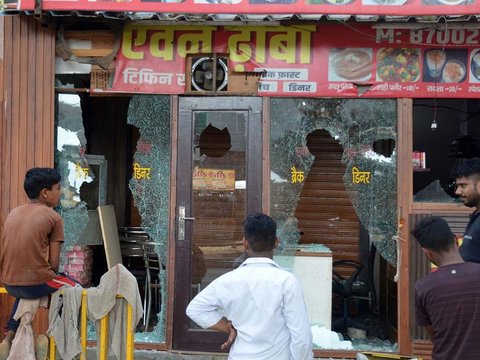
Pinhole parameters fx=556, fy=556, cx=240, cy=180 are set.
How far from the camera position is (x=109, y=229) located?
650 cm

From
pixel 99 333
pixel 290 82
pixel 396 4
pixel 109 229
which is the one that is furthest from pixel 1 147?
pixel 396 4

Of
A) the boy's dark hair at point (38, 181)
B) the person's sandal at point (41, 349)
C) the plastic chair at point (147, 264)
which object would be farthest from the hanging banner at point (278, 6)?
the person's sandal at point (41, 349)

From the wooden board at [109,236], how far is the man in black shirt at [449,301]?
430 centimetres

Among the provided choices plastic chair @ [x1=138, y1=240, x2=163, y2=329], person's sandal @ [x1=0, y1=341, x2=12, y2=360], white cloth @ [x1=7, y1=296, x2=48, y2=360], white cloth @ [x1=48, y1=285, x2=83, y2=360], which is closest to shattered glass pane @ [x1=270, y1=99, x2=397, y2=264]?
plastic chair @ [x1=138, y1=240, x2=163, y2=329]

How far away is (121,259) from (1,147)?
203 cm

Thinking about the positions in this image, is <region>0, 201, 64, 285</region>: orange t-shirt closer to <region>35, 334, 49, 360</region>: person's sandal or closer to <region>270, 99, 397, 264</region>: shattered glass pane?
<region>35, 334, 49, 360</region>: person's sandal

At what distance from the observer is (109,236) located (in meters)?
6.47

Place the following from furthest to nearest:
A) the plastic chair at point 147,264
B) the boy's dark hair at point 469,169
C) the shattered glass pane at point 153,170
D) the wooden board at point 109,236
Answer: the wooden board at point 109,236 → the plastic chair at point 147,264 → the shattered glass pane at point 153,170 → the boy's dark hair at point 469,169

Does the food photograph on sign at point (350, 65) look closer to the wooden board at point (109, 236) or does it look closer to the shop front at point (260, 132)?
the shop front at point (260, 132)

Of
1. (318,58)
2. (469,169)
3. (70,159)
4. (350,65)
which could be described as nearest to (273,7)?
(318,58)

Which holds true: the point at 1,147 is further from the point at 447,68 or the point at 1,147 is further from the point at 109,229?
the point at 447,68

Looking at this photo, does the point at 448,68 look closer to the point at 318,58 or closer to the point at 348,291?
the point at 318,58

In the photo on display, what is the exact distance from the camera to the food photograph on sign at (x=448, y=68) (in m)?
5.51

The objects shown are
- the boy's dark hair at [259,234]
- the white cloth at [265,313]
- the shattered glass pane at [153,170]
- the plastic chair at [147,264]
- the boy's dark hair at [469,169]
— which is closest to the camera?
the white cloth at [265,313]
